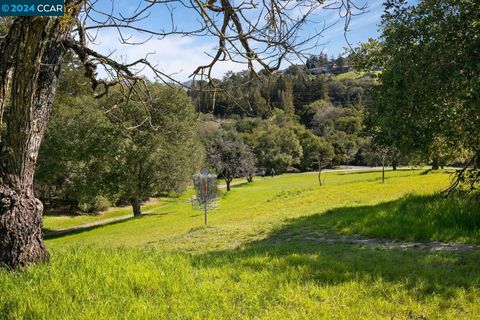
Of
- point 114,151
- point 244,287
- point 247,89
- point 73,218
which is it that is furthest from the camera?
point 73,218

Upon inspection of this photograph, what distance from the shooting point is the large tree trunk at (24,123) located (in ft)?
12.8

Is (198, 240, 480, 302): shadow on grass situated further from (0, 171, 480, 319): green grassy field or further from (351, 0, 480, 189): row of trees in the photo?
(351, 0, 480, 189): row of trees

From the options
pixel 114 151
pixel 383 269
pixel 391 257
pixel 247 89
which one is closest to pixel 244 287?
pixel 383 269

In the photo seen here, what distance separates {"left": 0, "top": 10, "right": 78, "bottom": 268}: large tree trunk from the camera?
3.92 metres

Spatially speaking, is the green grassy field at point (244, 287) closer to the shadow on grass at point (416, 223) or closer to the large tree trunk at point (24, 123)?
the large tree trunk at point (24, 123)

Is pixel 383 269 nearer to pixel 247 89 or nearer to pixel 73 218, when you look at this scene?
pixel 247 89

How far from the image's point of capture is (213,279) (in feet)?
14.1

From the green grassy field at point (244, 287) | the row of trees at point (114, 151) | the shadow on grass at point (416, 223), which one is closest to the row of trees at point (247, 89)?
the green grassy field at point (244, 287)

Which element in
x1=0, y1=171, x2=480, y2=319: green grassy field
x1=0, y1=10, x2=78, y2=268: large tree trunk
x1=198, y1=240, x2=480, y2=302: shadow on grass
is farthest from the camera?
x1=198, y1=240, x2=480, y2=302: shadow on grass

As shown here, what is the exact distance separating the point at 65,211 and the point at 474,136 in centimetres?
3546

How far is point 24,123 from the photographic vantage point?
416 centimetres

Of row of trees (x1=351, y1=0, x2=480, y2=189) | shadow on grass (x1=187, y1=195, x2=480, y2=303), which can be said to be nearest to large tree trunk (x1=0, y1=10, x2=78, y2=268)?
shadow on grass (x1=187, y1=195, x2=480, y2=303)

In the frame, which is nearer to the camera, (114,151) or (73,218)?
(114,151)

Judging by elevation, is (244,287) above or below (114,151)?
below
